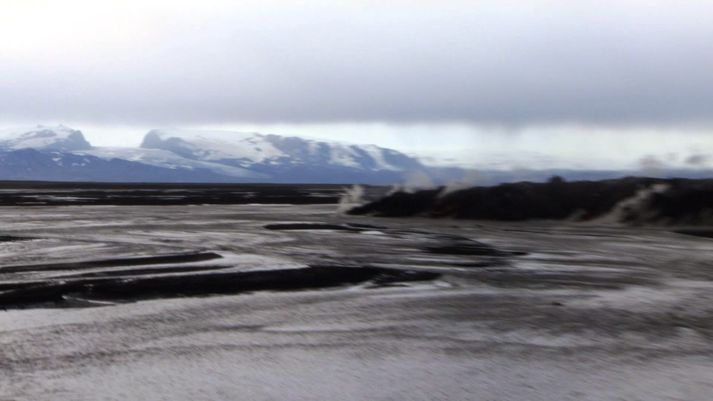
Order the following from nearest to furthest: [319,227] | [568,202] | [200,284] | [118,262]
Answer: [200,284]
[118,262]
[319,227]
[568,202]

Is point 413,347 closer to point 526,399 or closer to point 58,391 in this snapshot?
point 526,399

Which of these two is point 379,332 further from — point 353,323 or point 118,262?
point 118,262

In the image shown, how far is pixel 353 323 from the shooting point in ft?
38.8

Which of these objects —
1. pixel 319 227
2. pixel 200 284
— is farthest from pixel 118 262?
pixel 319 227

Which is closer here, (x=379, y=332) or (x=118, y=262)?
(x=379, y=332)

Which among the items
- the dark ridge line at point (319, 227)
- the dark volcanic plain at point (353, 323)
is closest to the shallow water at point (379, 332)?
the dark volcanic plain at point (353, 323)

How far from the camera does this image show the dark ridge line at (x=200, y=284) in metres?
14.1

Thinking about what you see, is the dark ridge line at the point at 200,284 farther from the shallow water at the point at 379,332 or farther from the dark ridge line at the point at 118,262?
the dark ridge line at the point at 118,262

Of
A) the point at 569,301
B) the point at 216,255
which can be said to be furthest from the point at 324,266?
the point at 569,301

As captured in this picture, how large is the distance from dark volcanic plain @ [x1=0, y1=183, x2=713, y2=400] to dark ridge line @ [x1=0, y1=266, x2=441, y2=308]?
5 cm

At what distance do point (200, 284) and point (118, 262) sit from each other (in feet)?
15.3

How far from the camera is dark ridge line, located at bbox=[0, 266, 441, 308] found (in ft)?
46.2

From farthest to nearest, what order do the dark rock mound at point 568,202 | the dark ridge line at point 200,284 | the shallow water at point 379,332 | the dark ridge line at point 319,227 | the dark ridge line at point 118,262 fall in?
the dark rock mound at point 568,202
the dark ridge line at point 319,227
the dark ridge line at point 118,262
the dark ridge line at point 200,284
the shallow water at point 379,332

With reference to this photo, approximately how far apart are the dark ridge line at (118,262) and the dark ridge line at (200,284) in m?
2.64
